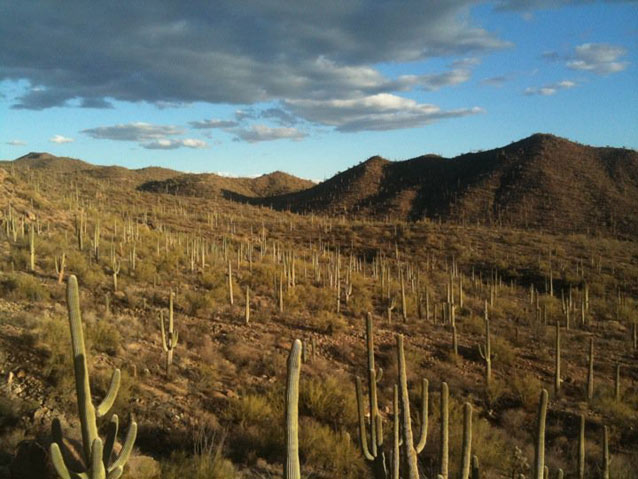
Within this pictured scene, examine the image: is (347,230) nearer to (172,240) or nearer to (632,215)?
(172,240)

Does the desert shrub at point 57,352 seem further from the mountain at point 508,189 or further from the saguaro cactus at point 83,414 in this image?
the mountain at point 508,189

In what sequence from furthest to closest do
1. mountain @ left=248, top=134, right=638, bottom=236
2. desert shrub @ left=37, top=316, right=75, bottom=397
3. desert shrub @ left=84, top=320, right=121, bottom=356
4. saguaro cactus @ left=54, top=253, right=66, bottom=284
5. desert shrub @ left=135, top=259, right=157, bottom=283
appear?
mountain @ left=248, top=134, right=638, bottom=236
desert shrub @ left=135, top=259, right=157, bottom=283
saguaro cactus @ left=54, top=253, right=66, bottom=284
desert shrub @ left=84, top=320, right=121, bottom=356
desert shrub @ left=37, top=316, right=75, bottom=397

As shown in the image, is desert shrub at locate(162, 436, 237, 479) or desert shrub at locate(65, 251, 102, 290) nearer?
desert shrub at locate(162, 436, 237, 479)

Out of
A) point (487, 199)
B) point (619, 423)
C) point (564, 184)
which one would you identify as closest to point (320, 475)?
point (619, 423)

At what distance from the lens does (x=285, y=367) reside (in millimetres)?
10352

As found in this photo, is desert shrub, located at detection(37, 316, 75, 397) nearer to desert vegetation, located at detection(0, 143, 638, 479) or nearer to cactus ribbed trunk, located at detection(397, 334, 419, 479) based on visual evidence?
desert vegetation, located at detection(0, 143, 638, 479)

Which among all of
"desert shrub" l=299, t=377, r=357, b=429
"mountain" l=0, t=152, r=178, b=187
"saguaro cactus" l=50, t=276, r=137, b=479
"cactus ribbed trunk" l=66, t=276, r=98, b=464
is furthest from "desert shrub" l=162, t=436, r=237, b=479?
"mountain" l=0, t=152, r=178, b=187

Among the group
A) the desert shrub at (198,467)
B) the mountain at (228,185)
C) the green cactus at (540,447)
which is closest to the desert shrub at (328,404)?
the desert shrub at (198,467)

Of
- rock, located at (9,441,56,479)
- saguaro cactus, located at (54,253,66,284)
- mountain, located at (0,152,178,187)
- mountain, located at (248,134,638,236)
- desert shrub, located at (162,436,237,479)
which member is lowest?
desert shrub, located at (162,436,237,479)

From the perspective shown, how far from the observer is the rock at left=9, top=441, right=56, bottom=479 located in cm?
441

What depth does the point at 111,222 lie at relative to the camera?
1008 inches

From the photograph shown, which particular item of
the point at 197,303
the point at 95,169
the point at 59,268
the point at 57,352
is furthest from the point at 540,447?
the point at 95,169

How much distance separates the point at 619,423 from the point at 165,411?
30.0 feet

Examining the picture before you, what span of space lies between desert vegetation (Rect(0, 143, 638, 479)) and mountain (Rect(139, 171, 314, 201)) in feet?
138
